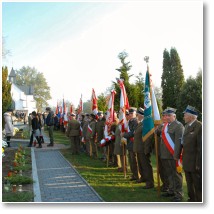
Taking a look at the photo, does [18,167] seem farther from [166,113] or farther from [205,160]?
[205,160]

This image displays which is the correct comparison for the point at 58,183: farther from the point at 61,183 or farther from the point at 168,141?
the point at 168,141

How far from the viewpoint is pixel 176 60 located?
2591 cm

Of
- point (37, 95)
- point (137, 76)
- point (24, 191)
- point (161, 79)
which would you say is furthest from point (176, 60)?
point (37, 95)

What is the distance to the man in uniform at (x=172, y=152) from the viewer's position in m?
6.32

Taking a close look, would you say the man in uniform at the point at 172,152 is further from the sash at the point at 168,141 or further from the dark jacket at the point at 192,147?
the dark jacket at the point at 192,147

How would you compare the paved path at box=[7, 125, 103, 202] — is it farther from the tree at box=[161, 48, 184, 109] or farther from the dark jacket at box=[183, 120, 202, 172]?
the tree at box=[161, 48, 184, 109]

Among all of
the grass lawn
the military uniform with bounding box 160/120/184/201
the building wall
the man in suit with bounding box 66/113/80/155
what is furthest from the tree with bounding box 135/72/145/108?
the building wall

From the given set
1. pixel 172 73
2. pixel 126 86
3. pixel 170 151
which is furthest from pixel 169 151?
pixel 172 73

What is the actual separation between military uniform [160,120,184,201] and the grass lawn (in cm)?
24

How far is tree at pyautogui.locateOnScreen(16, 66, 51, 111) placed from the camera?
7531cm

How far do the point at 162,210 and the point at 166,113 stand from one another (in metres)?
1.88

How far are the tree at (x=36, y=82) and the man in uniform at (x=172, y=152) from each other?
7005 cm

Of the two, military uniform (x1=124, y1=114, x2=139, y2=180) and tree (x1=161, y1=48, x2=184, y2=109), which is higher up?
tree (x1=161, y1=48, x2=184, y2=109)

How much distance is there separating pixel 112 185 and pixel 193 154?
2608 millimetres
